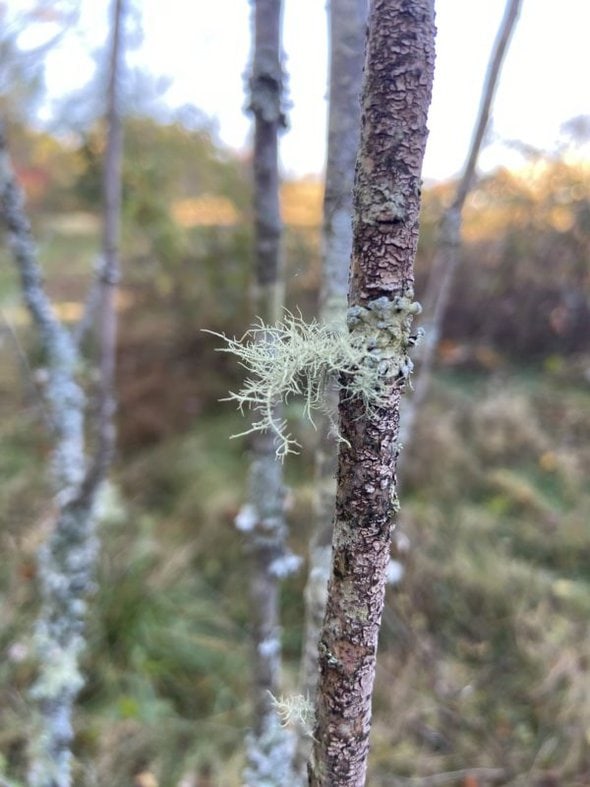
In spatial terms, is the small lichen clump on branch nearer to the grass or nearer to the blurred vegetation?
the blurred vegetation

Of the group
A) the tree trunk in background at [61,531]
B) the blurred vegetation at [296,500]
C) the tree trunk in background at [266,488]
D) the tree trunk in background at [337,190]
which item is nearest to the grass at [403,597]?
the blurred vegetation at [296,500]

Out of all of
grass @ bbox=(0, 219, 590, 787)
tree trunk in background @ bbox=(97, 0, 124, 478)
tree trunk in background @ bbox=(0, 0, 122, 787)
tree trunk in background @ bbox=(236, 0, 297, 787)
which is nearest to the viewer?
tree trunk in background @ bbox=(236, 0, 297, 787)

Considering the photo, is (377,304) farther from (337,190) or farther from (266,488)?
(266,488)

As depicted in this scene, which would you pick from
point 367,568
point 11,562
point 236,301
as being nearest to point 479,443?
point 236,301

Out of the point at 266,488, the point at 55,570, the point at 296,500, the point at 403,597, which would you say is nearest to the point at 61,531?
the point at 55,570

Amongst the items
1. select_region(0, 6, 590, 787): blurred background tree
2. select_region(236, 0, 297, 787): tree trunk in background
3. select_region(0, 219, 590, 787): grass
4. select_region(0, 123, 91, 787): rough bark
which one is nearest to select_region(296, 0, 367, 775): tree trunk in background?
select_region(236, 0, 297, 787): tree trunk in background

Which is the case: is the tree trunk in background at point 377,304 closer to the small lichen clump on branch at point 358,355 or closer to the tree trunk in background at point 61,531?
the small lichen clump on branch at point 358,355
